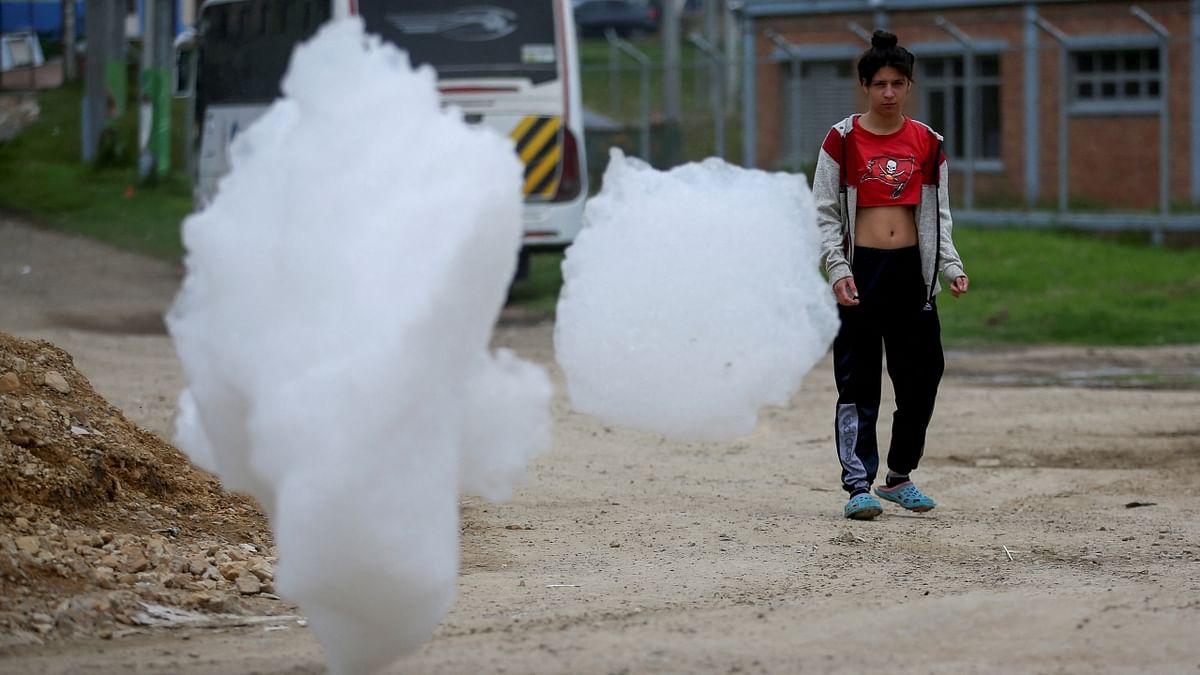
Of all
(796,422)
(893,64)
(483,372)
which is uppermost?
(893,64)

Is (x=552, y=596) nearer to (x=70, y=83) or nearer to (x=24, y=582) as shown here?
(x=24, y=582)

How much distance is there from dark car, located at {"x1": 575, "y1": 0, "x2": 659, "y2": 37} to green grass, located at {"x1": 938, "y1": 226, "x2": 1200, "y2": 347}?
1219 inches

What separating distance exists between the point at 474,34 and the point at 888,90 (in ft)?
33.6

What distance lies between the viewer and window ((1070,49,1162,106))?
21234 mm

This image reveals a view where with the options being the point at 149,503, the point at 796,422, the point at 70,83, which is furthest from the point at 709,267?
the point at 70,83

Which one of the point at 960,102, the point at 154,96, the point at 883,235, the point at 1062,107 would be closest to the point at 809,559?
the point at 883,235

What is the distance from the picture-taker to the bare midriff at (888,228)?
6.57 metres

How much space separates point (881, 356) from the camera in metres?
6.57

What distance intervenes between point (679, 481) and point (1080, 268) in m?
10.8

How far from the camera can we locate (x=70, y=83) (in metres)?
32.6

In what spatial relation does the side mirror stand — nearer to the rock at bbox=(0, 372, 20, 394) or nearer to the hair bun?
the rock at bbox=(0, 372, 20, 394)

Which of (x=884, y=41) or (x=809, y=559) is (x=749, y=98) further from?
(x=809, y=559)

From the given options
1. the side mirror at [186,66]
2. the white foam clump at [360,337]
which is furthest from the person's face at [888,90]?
the side mirror at [186,66]

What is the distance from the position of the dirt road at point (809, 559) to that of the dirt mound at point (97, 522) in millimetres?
216
